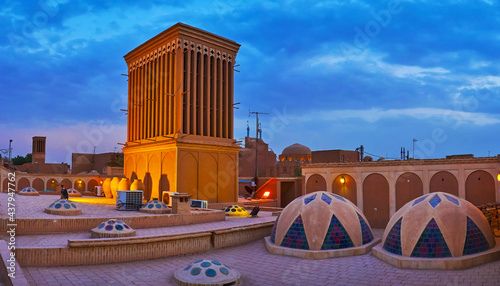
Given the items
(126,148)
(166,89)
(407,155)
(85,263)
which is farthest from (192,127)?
Result: (407,155)

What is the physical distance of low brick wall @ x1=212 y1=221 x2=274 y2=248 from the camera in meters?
16.5

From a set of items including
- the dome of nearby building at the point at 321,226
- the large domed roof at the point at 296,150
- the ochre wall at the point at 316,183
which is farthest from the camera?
the large domed roof at the point at 296,150

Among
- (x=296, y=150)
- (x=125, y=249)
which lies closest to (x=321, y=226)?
(x=125, y=249)

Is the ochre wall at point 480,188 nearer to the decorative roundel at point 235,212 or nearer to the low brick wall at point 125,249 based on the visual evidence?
the decorative roundel at point 235,212

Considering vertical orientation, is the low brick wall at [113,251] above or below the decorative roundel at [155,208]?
below

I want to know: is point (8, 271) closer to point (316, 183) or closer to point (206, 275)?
point (206, 275)

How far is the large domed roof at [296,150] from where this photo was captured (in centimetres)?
6061

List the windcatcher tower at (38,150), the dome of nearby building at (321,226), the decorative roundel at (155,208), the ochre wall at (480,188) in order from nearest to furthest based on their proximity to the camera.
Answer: the dome of nearby building at (321,226)
the decorative roundel at (155,208)
the ochre wall at (480,188)
the windcatcher tower at (38,150)

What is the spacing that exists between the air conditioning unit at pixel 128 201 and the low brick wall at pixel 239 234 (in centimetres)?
595

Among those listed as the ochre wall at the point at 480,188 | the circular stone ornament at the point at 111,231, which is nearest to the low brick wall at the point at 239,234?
the circular stone ornament at the point at 111,231

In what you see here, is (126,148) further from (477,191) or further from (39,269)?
(477,191)

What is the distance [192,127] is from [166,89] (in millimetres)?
3079

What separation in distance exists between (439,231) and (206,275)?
764 cm

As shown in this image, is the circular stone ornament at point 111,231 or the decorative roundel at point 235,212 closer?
the circular stone ornament at point 111,231
